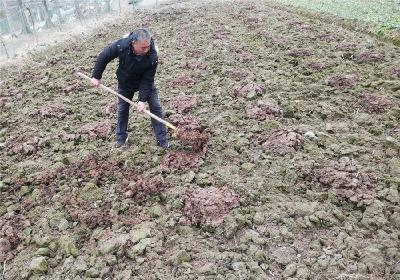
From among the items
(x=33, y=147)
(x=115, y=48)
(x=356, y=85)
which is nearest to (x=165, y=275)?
(x=115, y=48)

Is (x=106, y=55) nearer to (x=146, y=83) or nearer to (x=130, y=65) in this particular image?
(x=130, y=65)

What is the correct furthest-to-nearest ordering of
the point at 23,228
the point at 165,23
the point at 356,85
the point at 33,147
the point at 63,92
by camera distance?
the point at 165,23, the point at 63,92, the point at 356,85, the point at 33,147, the point at 23,228

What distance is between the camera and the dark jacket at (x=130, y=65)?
16.9 feet

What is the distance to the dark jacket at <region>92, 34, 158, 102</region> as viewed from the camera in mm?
5137

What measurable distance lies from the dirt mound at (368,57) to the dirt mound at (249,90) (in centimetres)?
233

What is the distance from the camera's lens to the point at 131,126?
21.4 feet

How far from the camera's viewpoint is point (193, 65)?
28.7 feet

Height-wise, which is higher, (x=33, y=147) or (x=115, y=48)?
(x=115, y=48)

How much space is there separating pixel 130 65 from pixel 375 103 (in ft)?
12.7

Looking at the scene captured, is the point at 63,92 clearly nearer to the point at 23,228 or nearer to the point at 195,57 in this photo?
the point at 195,57

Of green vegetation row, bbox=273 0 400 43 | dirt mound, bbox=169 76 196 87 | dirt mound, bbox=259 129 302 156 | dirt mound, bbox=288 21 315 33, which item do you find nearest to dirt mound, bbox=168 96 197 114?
dirt mound, bbox=169 76 196 87

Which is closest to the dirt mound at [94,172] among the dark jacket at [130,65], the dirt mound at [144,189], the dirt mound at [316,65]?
the dirt mound at [144,189]

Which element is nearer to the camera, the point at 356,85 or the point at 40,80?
the point at 356,85

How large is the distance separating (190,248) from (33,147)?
3.28m
